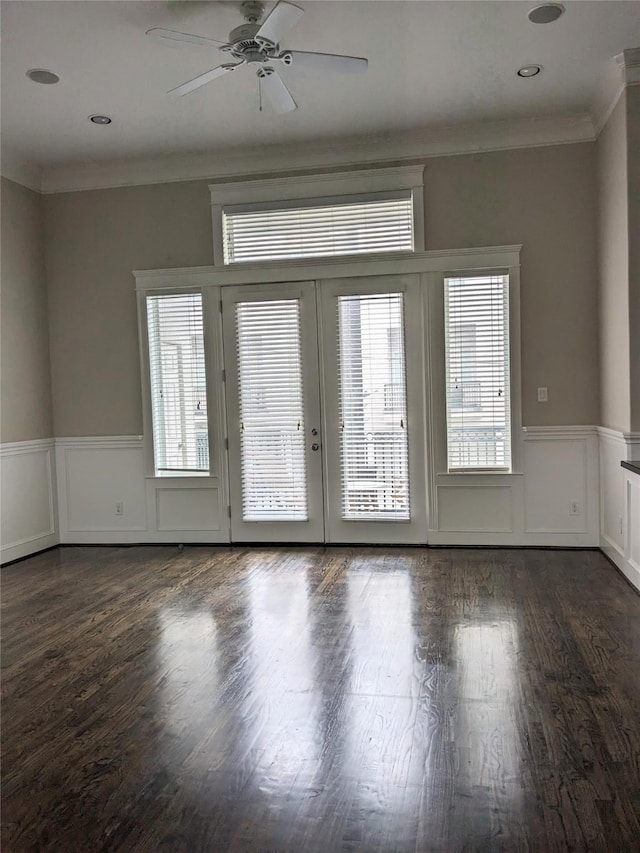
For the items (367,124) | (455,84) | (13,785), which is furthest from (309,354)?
(13,785)

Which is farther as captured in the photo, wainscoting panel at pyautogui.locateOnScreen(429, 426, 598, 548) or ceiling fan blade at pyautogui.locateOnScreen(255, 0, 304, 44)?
wainscoting panel at pyautogui.locateOnScreen(429, 426, 598, 548)

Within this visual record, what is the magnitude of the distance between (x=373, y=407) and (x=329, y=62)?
2.70 m

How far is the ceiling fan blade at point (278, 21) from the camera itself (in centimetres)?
310

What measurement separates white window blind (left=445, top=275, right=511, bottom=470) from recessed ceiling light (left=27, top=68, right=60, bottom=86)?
3101 millimetres

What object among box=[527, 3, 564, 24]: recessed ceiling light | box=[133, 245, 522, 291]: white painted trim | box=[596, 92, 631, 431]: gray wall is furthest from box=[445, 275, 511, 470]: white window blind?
box=[527, 3, 564, 24]: recessed ceiling light

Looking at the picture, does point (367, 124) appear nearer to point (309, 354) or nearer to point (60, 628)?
point (309, 354)

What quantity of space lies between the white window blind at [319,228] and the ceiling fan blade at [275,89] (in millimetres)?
1622

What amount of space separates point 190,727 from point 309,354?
3524mm

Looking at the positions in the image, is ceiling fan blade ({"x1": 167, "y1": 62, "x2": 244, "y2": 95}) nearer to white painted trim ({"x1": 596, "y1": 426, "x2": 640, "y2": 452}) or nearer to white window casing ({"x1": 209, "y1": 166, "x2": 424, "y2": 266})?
white window casing ({"x1": 209, "y1": 166, "x2": 424, "y2": 266})

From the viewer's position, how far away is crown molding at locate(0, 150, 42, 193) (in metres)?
5.56

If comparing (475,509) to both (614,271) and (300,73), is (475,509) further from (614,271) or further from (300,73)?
(300,73)

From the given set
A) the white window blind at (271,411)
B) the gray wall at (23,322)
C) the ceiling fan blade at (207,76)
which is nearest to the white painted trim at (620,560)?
the white window blind at (271,411)

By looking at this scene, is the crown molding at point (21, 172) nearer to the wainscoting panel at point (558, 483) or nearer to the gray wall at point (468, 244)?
the gray wall at point (468, 244)

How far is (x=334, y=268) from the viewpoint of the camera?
560cm
